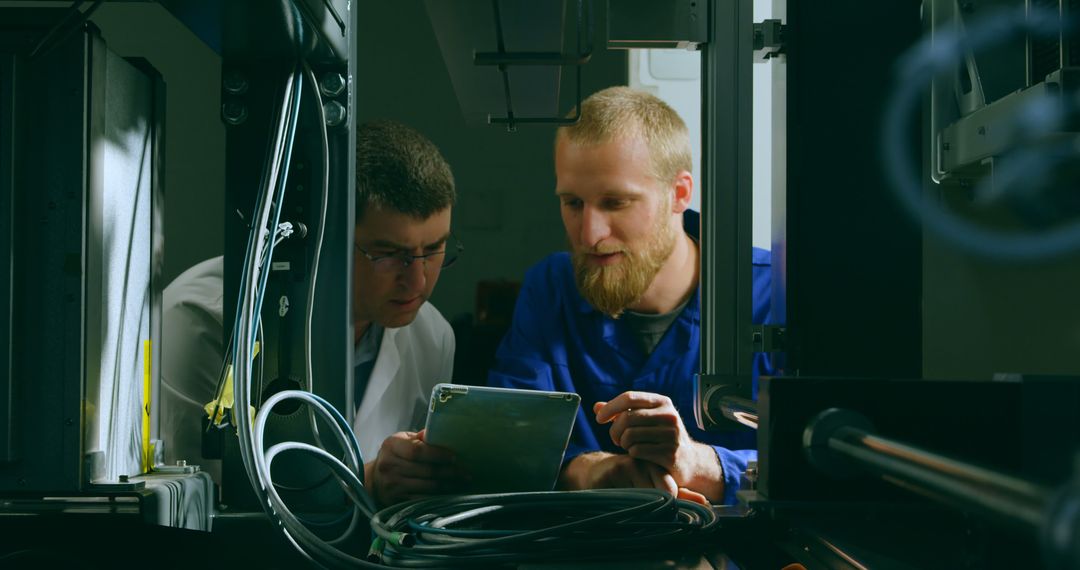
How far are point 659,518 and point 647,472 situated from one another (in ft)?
1.77

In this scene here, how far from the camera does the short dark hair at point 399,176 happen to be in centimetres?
196

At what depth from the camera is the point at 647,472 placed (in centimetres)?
131

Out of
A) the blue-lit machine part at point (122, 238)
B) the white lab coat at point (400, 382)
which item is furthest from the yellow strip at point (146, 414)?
the white lab coat at point (400, 382)

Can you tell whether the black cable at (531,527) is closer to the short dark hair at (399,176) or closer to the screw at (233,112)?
the screw at (233,112)

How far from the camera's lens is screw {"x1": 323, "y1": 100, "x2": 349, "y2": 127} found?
953 millimetres

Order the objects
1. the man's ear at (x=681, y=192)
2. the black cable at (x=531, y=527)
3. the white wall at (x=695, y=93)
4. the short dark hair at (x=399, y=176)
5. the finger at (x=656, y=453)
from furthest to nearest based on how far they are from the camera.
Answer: the white wall at (x=695, y=93) → the man's ear at (x=681, y=192) → the short dark hair at (x=399, y=176) → the finger at (x=656, y=453) → the black cable at (x=531, y=527)

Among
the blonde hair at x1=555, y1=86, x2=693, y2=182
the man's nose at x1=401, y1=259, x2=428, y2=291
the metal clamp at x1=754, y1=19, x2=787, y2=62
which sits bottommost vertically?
the man's nose at x1=401, y1=259, x2=428, y2=291

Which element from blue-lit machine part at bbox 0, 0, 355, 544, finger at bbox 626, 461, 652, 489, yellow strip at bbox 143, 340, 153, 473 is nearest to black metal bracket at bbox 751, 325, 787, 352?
finger at bbox 626, 461, 652, 489

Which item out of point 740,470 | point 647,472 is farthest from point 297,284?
point 740,470

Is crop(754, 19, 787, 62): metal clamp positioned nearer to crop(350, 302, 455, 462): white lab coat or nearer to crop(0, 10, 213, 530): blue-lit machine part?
crop(0, 10, 213, 530): blue-lit machine part

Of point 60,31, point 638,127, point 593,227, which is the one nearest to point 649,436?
point 60,31

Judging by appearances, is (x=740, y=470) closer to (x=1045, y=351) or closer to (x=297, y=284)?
(x=1045, y=351)

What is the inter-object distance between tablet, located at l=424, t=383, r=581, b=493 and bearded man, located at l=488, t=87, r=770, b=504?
0.84m

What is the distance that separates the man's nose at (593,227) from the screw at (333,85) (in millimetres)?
1360
